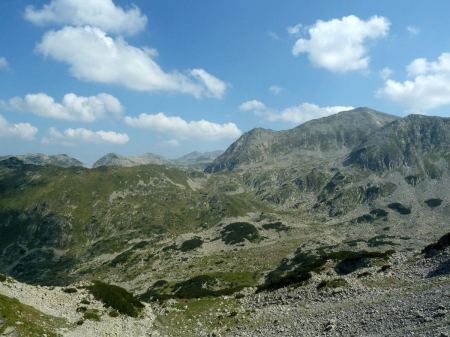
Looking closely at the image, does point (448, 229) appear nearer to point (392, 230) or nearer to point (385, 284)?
point (392, 230)

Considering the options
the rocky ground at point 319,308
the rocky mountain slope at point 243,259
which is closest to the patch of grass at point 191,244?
the rocky mountain slope at point 243,259

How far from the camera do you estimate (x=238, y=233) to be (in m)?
155

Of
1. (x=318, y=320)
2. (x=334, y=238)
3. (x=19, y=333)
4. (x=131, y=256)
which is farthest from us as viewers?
(x=334, y=238)

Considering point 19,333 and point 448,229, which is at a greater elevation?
point 19,333

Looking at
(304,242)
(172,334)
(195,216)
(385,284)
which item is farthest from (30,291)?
(195,216)

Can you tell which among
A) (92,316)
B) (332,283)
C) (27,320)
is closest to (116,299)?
(92,316)

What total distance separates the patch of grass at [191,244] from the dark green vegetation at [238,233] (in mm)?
13498

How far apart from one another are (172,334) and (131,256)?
10635cm

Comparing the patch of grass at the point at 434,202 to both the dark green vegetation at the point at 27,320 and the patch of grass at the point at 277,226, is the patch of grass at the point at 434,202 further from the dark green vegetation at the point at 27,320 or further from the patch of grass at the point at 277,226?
the dark green vegetation at the point at 27,320

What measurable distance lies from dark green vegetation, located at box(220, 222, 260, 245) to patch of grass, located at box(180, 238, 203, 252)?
1350cm

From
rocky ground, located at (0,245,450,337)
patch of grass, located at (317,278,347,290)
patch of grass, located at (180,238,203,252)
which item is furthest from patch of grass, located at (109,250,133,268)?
patch of grass, located at (317,278,347,290)

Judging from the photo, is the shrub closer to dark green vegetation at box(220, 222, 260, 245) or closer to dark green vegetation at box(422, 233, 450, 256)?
dark green vegetation at box(422, 233, 450, 256)

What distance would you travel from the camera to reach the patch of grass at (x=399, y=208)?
577 ft

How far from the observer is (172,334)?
3697 centimetres
